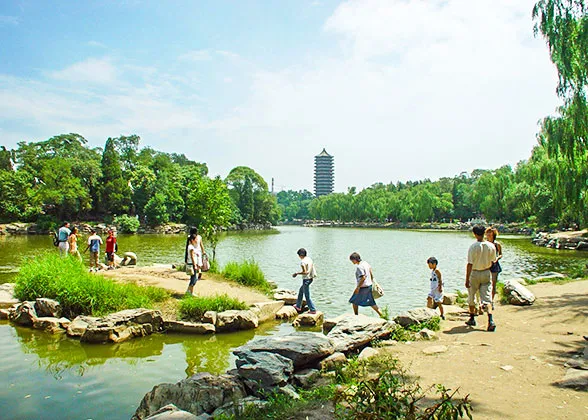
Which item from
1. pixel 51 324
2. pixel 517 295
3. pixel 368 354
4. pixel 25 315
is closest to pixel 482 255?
pixel 368 354

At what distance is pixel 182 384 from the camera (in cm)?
527

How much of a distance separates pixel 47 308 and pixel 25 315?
1.42 ft

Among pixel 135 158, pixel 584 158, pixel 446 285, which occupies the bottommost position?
pixel 446 285

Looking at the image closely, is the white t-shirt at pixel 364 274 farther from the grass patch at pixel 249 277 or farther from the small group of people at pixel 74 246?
the small group of people at pixel 74 246

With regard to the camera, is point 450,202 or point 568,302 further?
point 450,202

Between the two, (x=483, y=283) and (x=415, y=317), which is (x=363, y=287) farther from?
(x=483, y=283)

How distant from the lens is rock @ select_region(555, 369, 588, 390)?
188 inches

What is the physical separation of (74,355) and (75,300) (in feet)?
8.40

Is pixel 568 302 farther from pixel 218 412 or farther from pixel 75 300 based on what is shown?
pixel 75 300

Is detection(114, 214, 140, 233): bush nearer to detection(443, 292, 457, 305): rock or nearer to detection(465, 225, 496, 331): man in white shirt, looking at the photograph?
detection(443, 292, 457, 305): rock

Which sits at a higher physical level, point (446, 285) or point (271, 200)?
point (271, 200)

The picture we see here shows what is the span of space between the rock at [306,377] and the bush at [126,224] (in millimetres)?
54725

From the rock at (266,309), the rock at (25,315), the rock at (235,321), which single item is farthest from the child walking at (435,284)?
the rock at (25,315)

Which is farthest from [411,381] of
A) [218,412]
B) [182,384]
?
[182,384]
